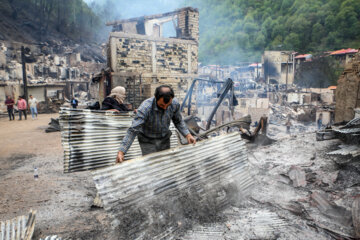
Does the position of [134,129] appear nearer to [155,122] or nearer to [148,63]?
[155,122]

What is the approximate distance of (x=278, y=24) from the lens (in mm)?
55625

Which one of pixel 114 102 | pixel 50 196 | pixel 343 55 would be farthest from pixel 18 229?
pixel 343 55

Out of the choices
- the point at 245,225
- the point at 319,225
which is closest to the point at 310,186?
the point at 319,225

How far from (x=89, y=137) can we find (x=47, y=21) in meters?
56.8

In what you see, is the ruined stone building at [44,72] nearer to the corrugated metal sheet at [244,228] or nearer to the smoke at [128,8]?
the corrugated metal sheet at [244,228]

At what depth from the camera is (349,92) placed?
5184mm

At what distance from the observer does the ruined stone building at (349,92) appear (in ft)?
16.3

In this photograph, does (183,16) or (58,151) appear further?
(183,16)

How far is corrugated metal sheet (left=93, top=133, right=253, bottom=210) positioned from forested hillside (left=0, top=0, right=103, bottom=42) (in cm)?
4586

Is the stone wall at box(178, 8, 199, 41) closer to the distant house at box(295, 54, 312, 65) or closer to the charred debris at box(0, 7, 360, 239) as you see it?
the charred debris at box(0, 7, 360, 239)

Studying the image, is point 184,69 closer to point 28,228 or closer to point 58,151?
point 58,151

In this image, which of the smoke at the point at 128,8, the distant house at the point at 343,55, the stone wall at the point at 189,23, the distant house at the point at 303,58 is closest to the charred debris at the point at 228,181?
the stone wall at the point at 189,23

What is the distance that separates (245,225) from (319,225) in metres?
0.86

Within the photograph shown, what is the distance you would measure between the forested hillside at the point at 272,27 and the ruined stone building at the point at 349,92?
38.4 metres
